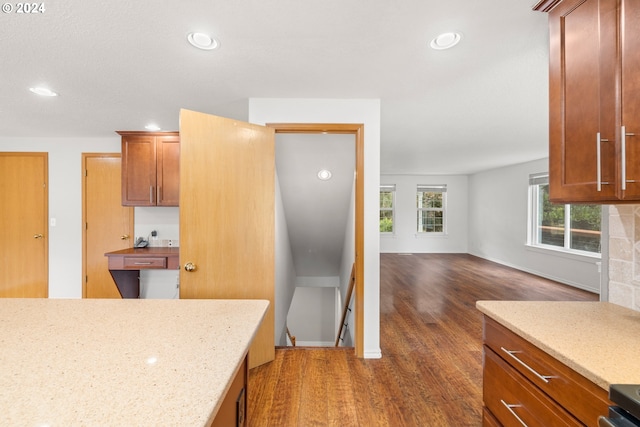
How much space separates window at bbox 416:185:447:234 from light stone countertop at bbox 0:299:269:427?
7.61m

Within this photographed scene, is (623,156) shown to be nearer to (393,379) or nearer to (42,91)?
(393,379)

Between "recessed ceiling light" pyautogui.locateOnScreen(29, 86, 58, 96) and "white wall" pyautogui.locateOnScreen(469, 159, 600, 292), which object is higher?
"recessed ceiling light" pyautogui.locateOnScreen(29, 86, 58, 96)

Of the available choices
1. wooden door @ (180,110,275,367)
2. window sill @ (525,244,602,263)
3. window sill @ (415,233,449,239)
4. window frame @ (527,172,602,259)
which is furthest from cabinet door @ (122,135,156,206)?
window sill @ (415,233,449,239)

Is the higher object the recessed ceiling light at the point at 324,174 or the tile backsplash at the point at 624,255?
the recessed ceiling light at the point at 324,174

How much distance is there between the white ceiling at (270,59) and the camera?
137 centimetres

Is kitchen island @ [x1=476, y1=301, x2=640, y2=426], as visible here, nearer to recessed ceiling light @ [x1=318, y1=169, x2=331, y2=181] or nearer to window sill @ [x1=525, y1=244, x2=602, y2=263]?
recessed ceiling light @ [x1=318, y1=169, x2=331, y2=181]

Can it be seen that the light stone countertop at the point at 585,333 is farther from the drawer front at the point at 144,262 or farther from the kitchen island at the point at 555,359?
the drawer front at the point at 144,262

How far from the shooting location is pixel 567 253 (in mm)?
4723

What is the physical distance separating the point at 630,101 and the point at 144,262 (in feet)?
13.0

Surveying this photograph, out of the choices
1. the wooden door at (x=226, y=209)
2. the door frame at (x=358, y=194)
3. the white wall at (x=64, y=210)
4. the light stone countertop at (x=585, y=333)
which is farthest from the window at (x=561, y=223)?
the white wall at (x=64, y=210)

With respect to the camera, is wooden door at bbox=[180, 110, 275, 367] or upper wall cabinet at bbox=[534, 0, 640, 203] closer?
upper wall cabinet at bbox=[534, 0, 640, 203]

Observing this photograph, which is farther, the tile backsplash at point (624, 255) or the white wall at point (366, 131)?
the white wall at point (366, 131)

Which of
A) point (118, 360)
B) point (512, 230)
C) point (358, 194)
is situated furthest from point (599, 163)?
point (512, 230)

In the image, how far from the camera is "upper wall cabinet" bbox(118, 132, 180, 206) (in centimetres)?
329
